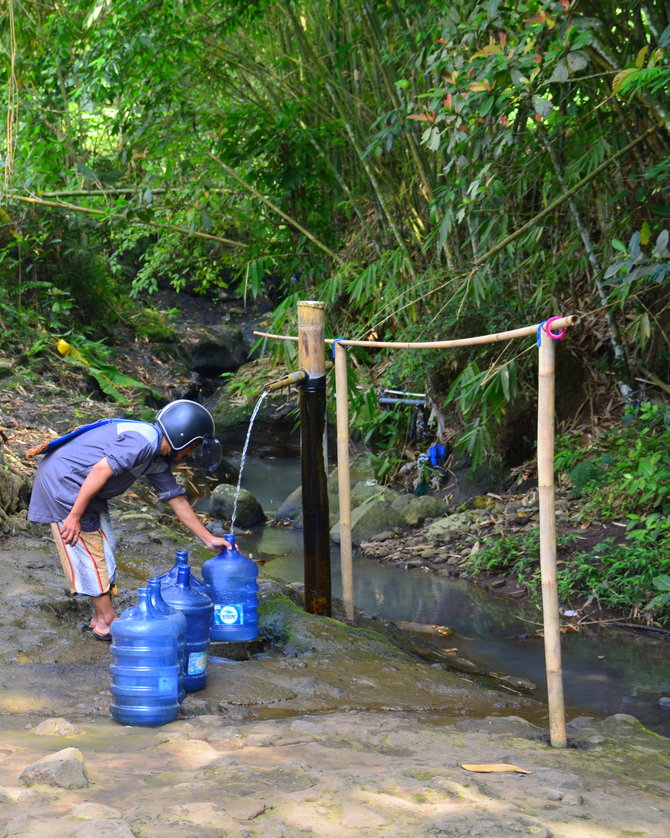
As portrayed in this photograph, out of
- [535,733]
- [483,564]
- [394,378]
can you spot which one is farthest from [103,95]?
[535,733]

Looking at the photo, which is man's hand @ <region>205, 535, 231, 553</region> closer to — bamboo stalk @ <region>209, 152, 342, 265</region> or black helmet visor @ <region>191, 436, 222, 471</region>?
black helmet visor @ <region>191, 436, 222, 471</region>

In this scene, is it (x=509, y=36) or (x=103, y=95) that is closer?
(x=509, y=36)

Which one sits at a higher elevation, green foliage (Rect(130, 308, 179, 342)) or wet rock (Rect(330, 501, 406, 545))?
green foliage (Rect(130, 308, 179, 342))

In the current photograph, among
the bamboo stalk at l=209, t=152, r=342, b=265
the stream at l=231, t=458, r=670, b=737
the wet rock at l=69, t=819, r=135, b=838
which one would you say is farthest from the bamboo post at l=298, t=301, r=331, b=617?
the bamboo stalk at l=209, t=152, r=342, b=265

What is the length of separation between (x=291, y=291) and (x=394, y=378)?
1.76 meters

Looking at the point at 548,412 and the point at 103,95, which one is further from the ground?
the point at 103,95

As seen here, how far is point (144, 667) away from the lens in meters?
3.45

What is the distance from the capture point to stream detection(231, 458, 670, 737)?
5.11 m

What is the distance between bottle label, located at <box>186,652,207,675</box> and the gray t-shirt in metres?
0.78

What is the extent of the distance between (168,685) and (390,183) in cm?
673

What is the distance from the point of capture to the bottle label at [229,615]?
4.49 meters

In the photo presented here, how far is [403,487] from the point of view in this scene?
10133mm

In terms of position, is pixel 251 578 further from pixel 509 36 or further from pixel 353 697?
pixel 509 36

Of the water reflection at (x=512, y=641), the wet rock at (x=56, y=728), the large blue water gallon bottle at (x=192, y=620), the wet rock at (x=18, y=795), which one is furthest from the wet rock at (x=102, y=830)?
the water reflection at (x=512, y=641)
